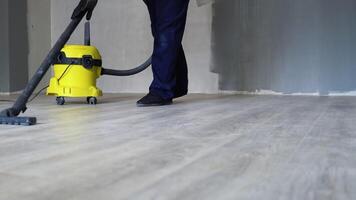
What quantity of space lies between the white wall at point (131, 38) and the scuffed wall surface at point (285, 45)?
0.34 feet

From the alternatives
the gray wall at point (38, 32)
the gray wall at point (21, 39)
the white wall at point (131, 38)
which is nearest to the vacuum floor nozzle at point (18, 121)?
the gray wall at point (21, 39)

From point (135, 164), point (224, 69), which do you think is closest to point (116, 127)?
point (135, 164)

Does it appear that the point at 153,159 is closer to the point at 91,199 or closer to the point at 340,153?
the point at 91,199

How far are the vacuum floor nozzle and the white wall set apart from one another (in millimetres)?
2371

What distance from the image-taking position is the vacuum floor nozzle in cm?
139

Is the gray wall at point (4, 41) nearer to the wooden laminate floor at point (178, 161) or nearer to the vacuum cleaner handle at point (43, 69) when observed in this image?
the vacuum cleaner handle at point (43, 69)

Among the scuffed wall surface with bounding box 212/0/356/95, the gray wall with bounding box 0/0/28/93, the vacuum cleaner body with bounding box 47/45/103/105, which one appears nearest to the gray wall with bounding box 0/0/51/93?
the gray wall with bounding box 0/0/28/93

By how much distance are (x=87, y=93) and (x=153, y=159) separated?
163 centimetres

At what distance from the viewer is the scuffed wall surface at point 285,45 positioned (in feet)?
10.9

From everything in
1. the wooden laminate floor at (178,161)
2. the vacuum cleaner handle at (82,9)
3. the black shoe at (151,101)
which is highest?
the vacuum cleaner handle at (82,9)

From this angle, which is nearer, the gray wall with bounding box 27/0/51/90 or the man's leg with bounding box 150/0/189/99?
the man's leg with bounding box 150/0/189/99

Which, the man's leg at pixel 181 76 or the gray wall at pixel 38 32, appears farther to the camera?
the gray wall at pixel 38 32

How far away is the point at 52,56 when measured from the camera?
5.17 ft

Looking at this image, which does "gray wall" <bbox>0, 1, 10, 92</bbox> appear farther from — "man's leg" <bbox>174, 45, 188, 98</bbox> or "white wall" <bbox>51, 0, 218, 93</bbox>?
"man's leg" <bbox>174, 45, 188, 98</bbox>
